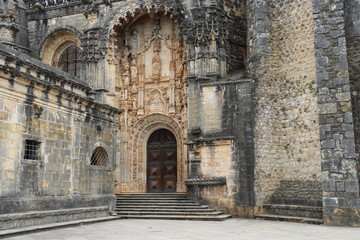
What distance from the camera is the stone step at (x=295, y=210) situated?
12266mm

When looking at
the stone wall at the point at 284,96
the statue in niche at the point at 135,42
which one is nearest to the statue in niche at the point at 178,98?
the statue in niche at the point at 135,42

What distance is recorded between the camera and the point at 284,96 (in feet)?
46.7

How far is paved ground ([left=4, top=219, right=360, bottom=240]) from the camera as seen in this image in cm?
889

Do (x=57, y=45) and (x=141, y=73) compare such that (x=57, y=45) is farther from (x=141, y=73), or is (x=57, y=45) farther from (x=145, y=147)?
(x=145, y=147)

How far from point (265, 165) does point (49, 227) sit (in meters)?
7.35

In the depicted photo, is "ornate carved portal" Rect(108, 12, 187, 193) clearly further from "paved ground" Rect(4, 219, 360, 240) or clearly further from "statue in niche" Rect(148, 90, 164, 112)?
"paved ground" Rect(4, 219, 360, 240)

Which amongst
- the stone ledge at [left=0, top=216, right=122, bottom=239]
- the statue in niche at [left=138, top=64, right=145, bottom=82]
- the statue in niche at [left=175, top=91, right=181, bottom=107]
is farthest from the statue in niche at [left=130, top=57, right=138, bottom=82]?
the stone ledge at [left=0, top=216, right=122, bottom=239]

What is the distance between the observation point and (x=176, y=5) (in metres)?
17.2

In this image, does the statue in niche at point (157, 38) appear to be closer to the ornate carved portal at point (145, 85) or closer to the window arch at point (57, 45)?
the ornate carved portal at point (145, 85)

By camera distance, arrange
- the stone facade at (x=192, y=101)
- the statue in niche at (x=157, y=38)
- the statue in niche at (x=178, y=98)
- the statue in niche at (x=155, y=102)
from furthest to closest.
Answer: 1. the statue in niche at (x=157, y=38)
2. the statue in niche at (x=155, y=102)
3. the statue in niche at (x=178, y=98)
4. the stone facade at (x=192, y=101)

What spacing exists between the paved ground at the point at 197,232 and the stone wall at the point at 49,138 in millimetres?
1136

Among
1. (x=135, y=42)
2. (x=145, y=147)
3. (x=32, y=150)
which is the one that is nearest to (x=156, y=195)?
(x=145, y=147)

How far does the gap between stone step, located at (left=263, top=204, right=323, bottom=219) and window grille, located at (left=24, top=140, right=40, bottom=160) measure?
7.56m

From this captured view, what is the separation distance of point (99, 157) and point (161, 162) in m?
5.30
